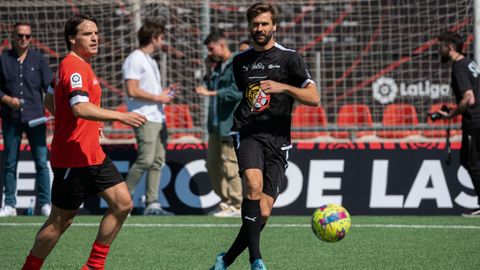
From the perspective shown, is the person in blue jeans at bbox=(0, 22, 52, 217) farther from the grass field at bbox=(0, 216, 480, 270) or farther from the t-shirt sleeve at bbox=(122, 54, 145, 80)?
the t-shirt sleeve at bbox=(122, 54, 145, 80)

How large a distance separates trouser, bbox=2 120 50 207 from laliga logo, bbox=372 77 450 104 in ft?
18.0

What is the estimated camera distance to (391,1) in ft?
45.2

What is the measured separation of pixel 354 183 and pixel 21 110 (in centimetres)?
422

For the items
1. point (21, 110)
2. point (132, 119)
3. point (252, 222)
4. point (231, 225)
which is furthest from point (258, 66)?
point (21, 110)

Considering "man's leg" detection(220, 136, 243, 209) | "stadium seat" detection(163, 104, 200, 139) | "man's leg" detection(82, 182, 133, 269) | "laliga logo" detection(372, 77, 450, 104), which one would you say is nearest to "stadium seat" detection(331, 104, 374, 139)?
"laliga logo" detection(372, 77, 450, 104)

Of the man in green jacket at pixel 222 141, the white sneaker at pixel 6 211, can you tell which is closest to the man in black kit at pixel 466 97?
the man in green jacket at pixel 222 141

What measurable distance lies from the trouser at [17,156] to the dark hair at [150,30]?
1639 mm

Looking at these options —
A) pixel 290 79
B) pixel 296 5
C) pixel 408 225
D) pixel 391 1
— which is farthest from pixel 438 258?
pixel 296 5

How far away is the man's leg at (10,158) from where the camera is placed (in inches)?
463

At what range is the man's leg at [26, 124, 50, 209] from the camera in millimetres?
11711

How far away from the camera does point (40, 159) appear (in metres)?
11.7

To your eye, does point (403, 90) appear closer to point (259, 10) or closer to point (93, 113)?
point (259, 10)

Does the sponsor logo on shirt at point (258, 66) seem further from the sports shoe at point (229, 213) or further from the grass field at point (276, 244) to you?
the sports shoe at point (229, 213)

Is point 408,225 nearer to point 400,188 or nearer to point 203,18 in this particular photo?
point 400,188
